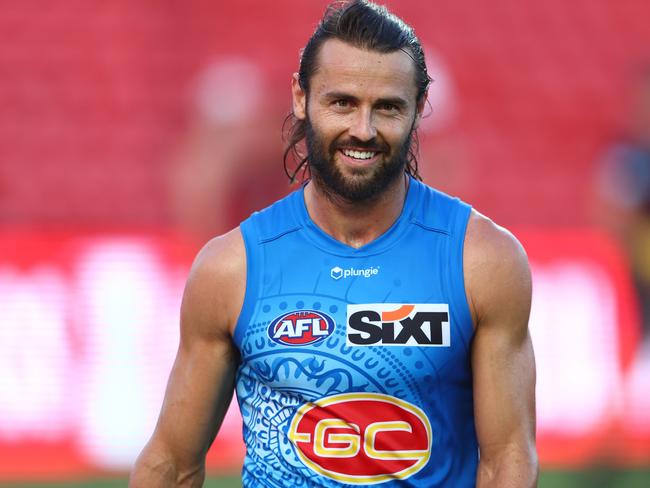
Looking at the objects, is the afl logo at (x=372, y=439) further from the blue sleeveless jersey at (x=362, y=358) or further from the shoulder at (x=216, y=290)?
the shoulder at (x=216, y=290)

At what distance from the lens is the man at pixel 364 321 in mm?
3572

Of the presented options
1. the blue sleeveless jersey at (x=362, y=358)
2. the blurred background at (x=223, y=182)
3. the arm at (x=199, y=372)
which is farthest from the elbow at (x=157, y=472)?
the blurred background at (x=223, y=182)

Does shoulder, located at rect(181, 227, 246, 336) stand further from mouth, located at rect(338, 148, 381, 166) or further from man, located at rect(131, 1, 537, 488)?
mouth, located at rect(338, 148, 381, 166)

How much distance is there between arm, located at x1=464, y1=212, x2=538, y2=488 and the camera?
355cm

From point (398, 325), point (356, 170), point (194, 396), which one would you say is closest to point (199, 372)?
point (194, 396)

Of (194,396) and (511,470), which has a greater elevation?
(194,396)

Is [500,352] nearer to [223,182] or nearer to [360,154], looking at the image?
[360,154]

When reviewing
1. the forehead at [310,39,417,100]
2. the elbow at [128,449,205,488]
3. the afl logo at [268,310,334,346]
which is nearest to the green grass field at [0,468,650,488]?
the elbow at [128,449,205,488]

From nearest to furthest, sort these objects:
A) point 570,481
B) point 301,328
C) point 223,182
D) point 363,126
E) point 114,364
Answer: point 363,126 → point 301,328 → point 114,364 → point 570,481 → point 223,182

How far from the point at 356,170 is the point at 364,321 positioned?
0.42 meters

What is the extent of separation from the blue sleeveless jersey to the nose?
0.34m


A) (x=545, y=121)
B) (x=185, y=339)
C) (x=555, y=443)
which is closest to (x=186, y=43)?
(x=545, y=121)

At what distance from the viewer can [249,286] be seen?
12.1 ft

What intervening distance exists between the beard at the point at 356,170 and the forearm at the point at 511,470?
2.67 ft
